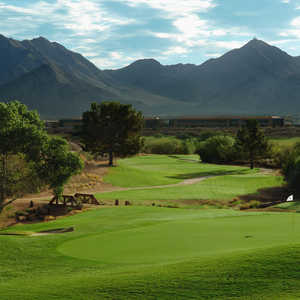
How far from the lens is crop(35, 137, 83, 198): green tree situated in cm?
2747

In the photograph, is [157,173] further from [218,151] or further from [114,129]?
[218,151]

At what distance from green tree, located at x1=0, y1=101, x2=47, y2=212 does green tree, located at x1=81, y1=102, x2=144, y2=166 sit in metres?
28.1

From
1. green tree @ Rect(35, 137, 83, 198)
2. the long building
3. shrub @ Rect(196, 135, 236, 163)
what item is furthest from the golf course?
the long building

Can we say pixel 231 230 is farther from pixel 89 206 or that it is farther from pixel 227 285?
pixel 89 206

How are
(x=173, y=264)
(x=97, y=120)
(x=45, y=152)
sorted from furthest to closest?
1. (x=97, y=120)
2. (x=45, y=152)
3. (x=173, y=264)

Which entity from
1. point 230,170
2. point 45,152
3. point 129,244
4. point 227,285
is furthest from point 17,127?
point 230,170

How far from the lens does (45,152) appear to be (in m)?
27.5

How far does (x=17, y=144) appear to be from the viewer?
25.6 metres

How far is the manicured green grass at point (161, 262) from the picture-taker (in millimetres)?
7891

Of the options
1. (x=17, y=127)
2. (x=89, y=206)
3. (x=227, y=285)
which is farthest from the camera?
(x=89, y=206)

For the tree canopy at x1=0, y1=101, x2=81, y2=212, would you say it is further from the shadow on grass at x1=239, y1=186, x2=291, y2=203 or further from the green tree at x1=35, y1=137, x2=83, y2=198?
the shadow on grass at x1=239, y1=186, x2=291, y2=203

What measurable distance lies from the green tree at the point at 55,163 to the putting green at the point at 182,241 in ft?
41.7

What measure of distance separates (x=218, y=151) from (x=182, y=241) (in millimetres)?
60474

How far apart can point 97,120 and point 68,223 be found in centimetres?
3650
